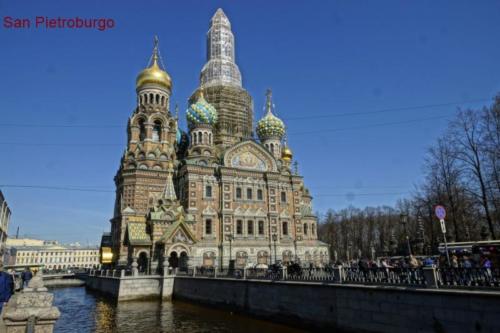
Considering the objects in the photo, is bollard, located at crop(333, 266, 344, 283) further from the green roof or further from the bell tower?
the bell tower

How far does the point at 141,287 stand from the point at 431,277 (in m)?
20.3

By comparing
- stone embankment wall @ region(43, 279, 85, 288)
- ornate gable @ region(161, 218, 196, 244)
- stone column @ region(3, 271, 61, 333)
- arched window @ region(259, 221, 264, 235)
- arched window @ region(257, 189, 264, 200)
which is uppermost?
arched window @ region(257, 189, 264, 200)

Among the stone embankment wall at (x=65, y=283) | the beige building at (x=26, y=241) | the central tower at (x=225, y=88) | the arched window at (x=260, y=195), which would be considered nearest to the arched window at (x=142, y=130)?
the central tower at (x=225, y=88)

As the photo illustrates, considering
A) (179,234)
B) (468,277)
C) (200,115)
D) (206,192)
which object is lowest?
(468,277)

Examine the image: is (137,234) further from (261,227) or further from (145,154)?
(261,227)

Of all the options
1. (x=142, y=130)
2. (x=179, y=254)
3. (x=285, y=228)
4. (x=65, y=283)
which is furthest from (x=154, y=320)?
(x=65, y=283)

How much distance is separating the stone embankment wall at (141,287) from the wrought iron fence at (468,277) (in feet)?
64.3

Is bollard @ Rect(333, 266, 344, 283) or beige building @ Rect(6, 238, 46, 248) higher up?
beige building @ Rect(6, 238, 46, 248)

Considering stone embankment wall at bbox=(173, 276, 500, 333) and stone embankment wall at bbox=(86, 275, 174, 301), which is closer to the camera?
stone embankment wall at bbox=(173, 276, 500, 333)

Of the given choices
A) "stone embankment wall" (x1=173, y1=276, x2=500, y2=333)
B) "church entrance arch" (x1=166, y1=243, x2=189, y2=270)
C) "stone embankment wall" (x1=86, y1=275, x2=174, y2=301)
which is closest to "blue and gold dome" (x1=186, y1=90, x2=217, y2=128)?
"church entrance arch" (x1=166, y1=243, x2=189, y2=270)

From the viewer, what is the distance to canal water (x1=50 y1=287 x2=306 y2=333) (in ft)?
53.8

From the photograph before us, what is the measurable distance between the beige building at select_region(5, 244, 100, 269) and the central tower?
61.2 metres

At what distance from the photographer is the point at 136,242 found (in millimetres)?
30000

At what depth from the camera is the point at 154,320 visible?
18.5 m
